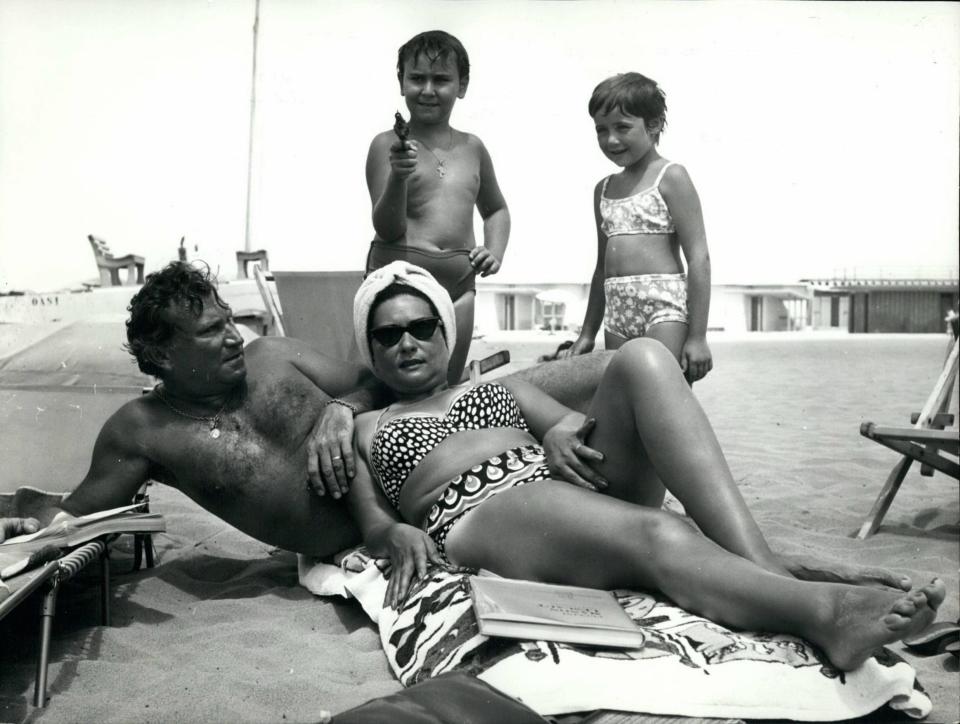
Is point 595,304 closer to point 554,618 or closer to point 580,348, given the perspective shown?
point 580,348

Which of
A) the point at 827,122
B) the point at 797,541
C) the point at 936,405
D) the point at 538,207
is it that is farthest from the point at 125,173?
the point at 936,405

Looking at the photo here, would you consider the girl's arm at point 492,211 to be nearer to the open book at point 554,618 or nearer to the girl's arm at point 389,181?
the girl's arm at point 389,181

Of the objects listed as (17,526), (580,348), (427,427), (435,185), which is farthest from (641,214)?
(17,526)

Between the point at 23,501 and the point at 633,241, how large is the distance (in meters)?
2.72

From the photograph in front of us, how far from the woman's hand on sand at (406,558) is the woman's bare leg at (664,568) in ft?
0.25

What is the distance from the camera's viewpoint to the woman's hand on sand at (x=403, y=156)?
11.0 feet

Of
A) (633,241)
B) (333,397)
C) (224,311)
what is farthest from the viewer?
(633,241)

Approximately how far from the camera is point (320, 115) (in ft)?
15.2

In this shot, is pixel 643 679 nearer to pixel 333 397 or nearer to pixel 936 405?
pixel 333 397

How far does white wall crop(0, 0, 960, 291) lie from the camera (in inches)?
153

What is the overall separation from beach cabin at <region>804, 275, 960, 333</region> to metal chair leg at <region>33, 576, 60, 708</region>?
32.5 m

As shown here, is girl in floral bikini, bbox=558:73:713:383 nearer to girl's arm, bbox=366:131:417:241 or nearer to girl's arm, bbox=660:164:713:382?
girl's arm, bbox=660:164:713:382

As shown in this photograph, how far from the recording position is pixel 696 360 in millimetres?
3791

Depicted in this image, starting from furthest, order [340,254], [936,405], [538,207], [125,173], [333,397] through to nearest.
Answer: [340,254]
[538,207]
[936,405]
[125,173]
[333,397]
